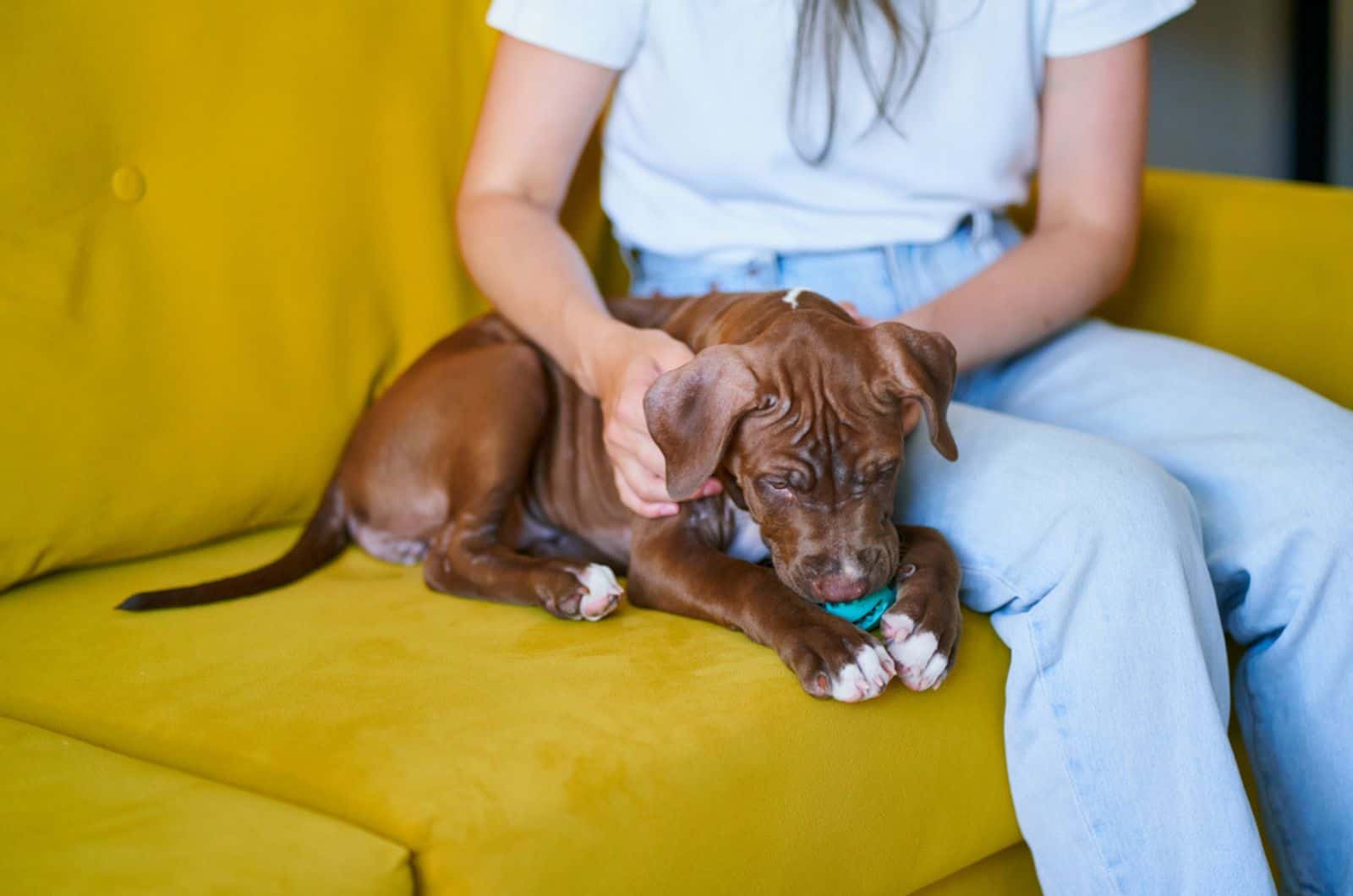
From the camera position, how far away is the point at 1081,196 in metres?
2.44

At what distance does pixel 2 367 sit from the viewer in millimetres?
2047

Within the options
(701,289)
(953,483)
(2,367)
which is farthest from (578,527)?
(2,367)

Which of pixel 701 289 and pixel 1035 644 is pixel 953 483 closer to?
pixel 1035 644

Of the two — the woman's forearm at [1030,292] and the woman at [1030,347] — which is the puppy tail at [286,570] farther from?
the woman's forearm at [1030,292]

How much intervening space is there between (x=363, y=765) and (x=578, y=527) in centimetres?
105

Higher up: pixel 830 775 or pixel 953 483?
pixel 953 483

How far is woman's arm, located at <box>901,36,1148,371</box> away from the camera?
90.1 inches

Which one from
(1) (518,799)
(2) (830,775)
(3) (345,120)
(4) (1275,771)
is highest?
(3) (345,120)

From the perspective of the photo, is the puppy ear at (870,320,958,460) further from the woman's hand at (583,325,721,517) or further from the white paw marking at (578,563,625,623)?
the white paw marking at (578,563,625,623)

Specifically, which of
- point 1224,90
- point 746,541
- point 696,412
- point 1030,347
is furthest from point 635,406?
point 1224,90

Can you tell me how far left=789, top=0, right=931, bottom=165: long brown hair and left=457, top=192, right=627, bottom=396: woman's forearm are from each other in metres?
0.42

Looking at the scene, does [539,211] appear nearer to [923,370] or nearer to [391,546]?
[391,546]

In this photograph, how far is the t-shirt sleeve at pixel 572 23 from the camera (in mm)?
2270

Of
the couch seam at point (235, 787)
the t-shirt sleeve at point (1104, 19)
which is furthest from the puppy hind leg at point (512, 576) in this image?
the t-shirt sleeve at point (1104, 19)
